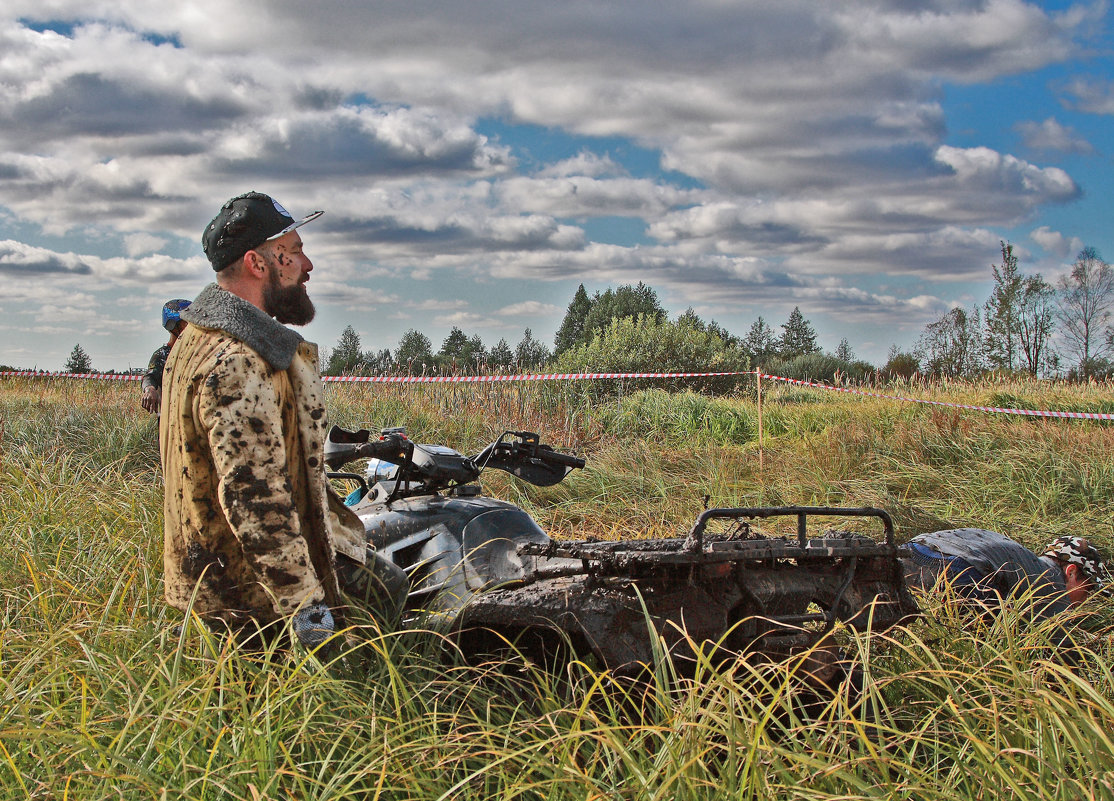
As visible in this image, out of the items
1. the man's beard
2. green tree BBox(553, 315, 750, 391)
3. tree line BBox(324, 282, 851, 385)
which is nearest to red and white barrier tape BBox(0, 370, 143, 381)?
tree line BBox(324, 282, 851, 385)

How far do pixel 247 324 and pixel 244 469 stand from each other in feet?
1.30

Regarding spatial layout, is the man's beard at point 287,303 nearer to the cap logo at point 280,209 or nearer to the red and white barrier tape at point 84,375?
the cap logo at point 280,209

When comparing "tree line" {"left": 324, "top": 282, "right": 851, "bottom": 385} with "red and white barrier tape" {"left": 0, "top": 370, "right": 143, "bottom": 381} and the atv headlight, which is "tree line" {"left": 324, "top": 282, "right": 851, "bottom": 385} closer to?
"red and white barrier tape" {"left": 0, "top": 370, "right": 143, "bottom": 381}

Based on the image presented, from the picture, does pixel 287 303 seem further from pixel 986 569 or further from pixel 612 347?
pixel 612 347

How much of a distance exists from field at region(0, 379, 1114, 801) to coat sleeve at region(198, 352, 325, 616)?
25 cm

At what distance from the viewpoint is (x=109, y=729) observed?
239 cm

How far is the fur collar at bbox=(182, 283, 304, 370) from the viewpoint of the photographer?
2.37 metres

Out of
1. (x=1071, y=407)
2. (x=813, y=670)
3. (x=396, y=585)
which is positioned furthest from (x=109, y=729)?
(x=1071, y=407)

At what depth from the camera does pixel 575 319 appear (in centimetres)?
5634

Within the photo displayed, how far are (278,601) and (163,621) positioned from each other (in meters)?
1.06

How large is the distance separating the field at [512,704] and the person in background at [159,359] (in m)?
0.55

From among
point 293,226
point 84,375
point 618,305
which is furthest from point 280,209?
point 618,305

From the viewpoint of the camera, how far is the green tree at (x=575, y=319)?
184ft

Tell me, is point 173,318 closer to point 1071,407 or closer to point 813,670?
point 813,670
